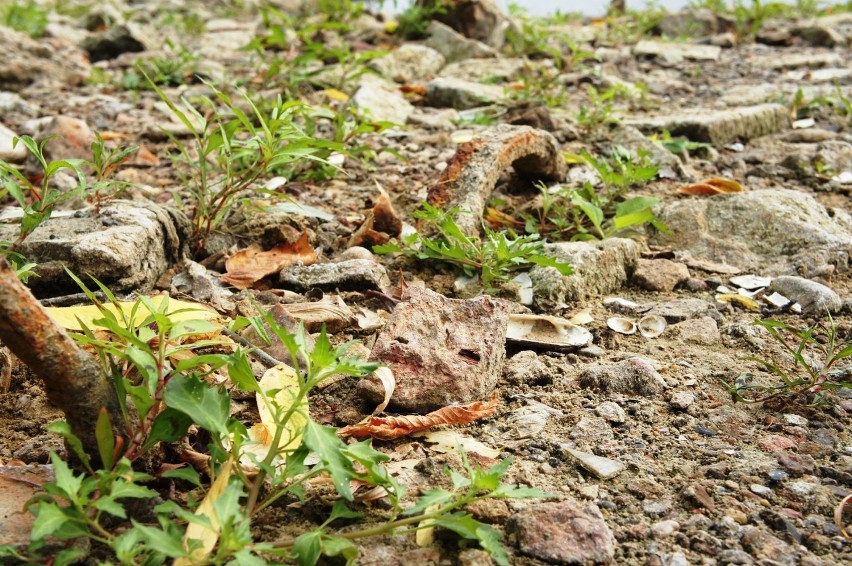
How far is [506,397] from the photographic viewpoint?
2.08m

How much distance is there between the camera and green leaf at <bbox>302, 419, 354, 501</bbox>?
1412mm

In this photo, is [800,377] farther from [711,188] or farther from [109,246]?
[109,246]

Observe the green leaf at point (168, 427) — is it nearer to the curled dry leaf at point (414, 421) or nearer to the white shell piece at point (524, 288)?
the curled dry leaf at point (414, 421)

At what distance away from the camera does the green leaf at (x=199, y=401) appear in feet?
4.79

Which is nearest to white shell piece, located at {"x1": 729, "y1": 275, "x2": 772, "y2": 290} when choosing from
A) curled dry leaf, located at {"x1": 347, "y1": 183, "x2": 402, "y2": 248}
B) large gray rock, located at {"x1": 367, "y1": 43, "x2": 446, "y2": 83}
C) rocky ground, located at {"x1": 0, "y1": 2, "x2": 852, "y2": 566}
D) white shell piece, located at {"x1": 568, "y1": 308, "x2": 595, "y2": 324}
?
rocky ground, located at {"x1": 0, "y1": 2, "x2": 852, "y2": 566}

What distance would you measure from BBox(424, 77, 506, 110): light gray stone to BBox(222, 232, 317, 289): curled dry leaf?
2250 mm

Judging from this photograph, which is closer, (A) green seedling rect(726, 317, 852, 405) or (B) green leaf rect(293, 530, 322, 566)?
(B) green leaf rect(293, 530, 322, 566)

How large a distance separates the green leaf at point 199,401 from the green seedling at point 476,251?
4.02 ft

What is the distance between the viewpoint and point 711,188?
11.4 feet

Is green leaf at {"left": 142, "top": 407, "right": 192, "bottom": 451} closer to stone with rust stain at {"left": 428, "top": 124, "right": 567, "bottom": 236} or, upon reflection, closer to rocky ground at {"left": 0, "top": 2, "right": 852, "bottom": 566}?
rocky ground at {"left": 0, "top": 2, "right": 852, "bottom": 566}

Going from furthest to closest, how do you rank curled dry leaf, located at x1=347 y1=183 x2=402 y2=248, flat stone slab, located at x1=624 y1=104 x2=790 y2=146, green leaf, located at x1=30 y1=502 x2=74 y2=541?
flat stone slab, located at x1=624 y1=104 x2=790 y2=146
curled dry leaf, located at x1=347 y1=183 x2=402 y2=248
green leaf, located at x1=30 y1=502 x2=74 y2=541

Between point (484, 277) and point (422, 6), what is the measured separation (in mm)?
4607

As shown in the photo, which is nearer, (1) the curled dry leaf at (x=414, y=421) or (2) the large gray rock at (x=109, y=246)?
(1) the curled dry leaf at (x=414, y=421)

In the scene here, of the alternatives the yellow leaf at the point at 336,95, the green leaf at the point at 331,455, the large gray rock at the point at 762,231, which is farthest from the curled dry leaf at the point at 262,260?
the yellow leaf at the point at 336,95
